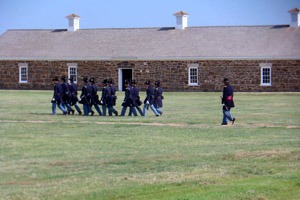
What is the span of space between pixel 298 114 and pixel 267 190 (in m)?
20.7

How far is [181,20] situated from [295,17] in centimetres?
880

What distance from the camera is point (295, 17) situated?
65562 millimetres

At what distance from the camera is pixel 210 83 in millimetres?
64000

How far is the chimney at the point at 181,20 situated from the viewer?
68.7 m

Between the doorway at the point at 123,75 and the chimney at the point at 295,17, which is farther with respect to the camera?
the doorway at the point at 123,75

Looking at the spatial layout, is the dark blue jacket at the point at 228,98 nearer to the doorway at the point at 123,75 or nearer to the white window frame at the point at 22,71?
the doorway at the point at 123,75

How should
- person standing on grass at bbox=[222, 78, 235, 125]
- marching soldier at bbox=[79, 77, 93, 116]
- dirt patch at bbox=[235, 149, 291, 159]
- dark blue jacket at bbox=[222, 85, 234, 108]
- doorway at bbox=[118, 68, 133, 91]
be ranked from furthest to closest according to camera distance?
doorway at bbox=[118, 68, 133, 91] < marching soldier at bbox=[79, 77, 93, 116] < dark blue jacket at bbox=[222, 85, 234, 108] < person standing on grass at bbox=[222, 78, 235, 125] < dirt patch at bbox=[235, 149, 291, 159]

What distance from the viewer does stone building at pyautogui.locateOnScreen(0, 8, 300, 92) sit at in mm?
63000

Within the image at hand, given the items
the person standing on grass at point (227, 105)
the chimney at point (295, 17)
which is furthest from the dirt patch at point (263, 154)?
the chimney at point (295, 17)

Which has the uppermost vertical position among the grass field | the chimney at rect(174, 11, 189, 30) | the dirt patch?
the chimney at rect(174, 11, 189, 30)

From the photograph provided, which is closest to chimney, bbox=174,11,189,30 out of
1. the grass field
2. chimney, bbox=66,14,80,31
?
chimney, bbox=66,14,80,31

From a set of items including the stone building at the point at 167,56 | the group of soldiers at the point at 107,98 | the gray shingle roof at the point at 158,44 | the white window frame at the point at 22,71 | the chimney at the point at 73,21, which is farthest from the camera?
the chimney at the point at 73,21

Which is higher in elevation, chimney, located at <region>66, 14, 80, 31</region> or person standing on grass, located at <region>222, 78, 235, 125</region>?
chimney, located at <region>66, 14, 80, 31</region>

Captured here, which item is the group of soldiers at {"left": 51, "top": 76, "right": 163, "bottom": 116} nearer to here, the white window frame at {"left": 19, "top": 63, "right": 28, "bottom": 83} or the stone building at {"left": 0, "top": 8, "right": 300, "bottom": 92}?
the stone building at {"left": 0, "top": 8, "right": 300, "bottom": 92}
